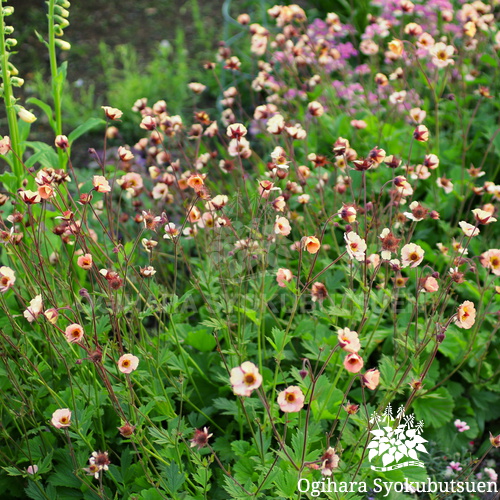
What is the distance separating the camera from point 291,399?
4.23 feet

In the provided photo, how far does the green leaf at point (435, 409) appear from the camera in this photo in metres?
2.15

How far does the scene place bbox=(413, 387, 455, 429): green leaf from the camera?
2150 mm

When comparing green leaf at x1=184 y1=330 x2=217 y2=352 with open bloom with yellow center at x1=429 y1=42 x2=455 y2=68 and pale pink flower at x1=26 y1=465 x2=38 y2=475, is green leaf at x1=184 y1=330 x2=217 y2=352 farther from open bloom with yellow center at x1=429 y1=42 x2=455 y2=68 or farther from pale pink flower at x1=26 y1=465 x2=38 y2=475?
open bloom with yellow center at x1=429 y1=42 x2=455 y2=68

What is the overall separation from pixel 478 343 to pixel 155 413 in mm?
1240

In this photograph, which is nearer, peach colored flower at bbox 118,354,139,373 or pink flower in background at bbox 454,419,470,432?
peach colored flower at bbox 118,354,139,373

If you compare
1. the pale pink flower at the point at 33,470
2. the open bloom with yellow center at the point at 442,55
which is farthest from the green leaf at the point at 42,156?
the open bloom with yellow center at the point at 442,55

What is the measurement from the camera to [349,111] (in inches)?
130

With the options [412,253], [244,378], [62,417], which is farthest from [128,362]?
[412,253]

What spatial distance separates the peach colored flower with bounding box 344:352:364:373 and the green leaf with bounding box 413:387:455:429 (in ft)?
3.09

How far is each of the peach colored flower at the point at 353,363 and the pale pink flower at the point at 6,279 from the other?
835 millimetres

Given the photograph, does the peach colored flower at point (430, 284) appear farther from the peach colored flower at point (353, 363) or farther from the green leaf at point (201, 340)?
the green leaf at point (201, 340)

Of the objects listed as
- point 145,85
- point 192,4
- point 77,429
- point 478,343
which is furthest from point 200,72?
point 77,429

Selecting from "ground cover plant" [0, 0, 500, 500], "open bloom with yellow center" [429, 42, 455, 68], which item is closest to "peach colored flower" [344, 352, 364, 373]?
"ground cover plant" [0, 0, 500, 500]

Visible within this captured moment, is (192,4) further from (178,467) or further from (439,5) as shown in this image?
(178,467)
